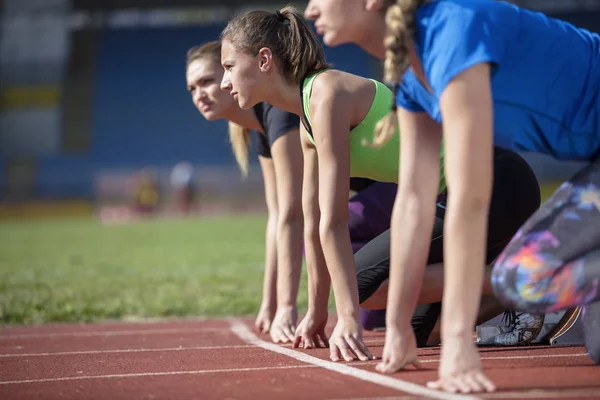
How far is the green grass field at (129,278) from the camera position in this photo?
702cm

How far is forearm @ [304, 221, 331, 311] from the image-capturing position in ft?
13.8

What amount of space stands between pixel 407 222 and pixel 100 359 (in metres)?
1.92

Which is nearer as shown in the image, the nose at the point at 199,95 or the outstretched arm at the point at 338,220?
the outstretched arm at the point at 338,220

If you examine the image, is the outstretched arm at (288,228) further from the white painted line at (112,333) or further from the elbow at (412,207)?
the elbow at (412,207)

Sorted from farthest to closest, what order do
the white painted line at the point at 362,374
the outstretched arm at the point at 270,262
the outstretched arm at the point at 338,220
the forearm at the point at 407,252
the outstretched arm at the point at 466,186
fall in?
the outstretched arm at the point at 270,262 < the outstretched arm at the point at 338,220 < the forearm at the point at 407,252 < the white painted line at the point at 362,374 < the outstretched arm at the point at 466,186

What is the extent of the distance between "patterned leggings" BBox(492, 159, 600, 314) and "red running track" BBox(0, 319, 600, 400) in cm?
28

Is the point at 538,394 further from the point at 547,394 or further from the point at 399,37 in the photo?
the point at 399,37

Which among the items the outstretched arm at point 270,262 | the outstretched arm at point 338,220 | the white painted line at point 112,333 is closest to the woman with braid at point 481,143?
the outstretched arm at point 338,220

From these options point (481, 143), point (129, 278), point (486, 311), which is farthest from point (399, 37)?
point (129, 278)

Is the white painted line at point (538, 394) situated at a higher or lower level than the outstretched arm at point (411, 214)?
lower

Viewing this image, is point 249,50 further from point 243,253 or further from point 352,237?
point 243,253

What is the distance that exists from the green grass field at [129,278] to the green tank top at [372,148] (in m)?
2.88

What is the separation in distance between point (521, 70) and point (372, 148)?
1227mm

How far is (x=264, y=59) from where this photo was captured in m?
4.11
